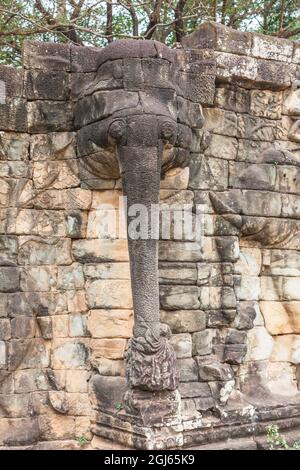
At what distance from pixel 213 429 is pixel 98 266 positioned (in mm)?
1746

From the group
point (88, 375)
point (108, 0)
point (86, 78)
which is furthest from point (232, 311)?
point (108, 0)

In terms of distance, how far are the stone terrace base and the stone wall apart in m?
0.02

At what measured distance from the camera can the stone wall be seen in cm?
562

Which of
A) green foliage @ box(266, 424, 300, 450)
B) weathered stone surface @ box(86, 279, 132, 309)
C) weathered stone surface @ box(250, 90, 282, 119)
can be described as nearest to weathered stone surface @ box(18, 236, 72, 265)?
weathered stone surface @ box(86, 279, 132, 309)

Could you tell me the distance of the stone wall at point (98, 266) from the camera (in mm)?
5617

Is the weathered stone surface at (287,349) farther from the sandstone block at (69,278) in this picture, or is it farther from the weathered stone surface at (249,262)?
the sandstone block at (69,278)

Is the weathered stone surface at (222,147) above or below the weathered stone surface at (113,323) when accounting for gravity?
above

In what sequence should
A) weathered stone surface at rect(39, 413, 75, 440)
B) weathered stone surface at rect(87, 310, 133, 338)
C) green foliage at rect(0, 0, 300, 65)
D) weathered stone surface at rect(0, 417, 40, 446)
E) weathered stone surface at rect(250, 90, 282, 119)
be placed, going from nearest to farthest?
weathered stone surface at rect(0, 417, 40, 446)
weathered stone surface at rect(87, 310, 133, 338)
weathered stone surface at rect(39, 413, 75, 440)
weathered stone surface at rect(250, 90, 282, 119)
green foliage at rect(0, 0, 300, 65)

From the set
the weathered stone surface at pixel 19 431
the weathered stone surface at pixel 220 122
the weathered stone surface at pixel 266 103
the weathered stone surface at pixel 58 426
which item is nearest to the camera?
the weathered stone surface at pixel 19 431

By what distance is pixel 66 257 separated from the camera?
582 centimetres

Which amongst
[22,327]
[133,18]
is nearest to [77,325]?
[22,327]

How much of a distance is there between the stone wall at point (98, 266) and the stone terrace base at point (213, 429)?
2cm

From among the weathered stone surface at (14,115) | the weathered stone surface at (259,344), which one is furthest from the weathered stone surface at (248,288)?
the weathered stone surface at (14,115)

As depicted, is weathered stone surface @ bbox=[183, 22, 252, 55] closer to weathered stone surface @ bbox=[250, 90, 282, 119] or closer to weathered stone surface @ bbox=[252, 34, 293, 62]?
weathered stone surface @ bbox=[252, 34, 293, 62]
